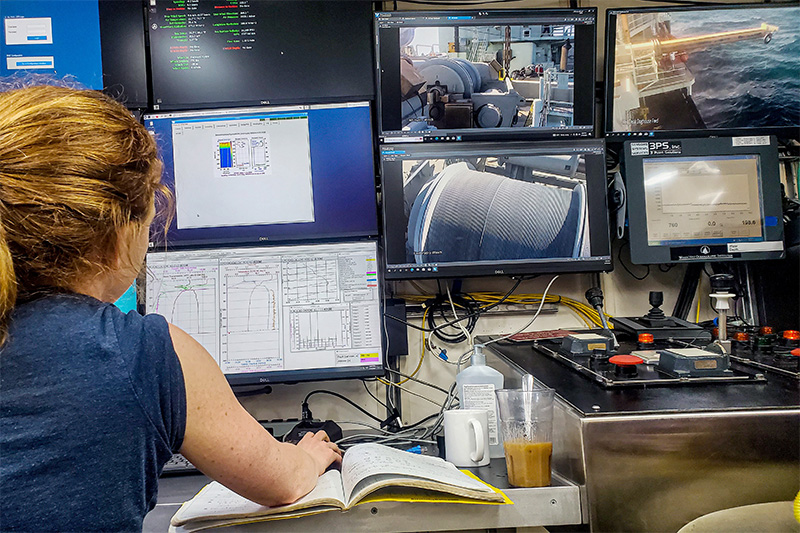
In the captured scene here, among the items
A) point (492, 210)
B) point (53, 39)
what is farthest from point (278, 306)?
point (53, 39)

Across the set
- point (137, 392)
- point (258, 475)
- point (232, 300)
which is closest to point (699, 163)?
point (232, 300)

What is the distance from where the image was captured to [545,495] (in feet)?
3.18

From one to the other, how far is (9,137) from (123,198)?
133 mm

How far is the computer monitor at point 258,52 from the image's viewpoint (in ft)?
5.95

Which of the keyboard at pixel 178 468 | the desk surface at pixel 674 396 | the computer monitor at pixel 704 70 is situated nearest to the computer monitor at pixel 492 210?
the computer monitor at pixel 704 70

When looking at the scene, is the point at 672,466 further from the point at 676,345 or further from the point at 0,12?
the point at 0,12

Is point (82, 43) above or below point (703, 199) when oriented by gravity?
above

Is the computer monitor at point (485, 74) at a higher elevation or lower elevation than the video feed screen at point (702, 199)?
higher

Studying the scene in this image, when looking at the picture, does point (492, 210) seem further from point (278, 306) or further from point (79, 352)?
point (79, 352)

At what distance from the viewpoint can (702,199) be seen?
1844mm

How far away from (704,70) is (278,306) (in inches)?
56.2

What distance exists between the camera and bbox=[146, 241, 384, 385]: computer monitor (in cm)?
172

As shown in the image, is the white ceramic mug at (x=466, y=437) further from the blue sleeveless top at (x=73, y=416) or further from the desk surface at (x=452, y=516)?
the blue sleeveless top at (x=73, y=416)

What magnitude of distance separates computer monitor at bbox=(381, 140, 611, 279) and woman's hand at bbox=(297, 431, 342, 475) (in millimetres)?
662
